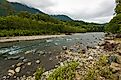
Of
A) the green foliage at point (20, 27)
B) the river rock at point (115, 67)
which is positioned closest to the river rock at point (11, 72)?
the river rock at point (115, 67)

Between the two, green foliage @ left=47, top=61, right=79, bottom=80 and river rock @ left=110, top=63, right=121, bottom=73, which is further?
river rock @ left=110, top=63, right=121, bottom=73

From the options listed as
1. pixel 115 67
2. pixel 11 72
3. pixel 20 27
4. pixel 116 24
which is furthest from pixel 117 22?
pixel 20 27

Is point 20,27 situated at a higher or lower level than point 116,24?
lower

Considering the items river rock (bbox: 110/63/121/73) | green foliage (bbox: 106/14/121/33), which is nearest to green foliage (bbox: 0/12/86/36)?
green foliage (bbox: 106/14/121/33)

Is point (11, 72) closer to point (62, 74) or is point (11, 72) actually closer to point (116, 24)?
point (62, 74)

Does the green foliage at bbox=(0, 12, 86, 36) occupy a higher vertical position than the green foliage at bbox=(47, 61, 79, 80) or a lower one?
lower

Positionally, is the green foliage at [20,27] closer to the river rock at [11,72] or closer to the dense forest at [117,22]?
the dense forest at [117,22]

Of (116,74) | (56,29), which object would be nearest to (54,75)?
(116,74)

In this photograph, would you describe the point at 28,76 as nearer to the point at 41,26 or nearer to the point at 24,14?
the point at 41,26

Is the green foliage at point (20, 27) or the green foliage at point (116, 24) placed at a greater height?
the green foliage at point (116, 24)

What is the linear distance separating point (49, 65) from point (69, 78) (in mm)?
13821

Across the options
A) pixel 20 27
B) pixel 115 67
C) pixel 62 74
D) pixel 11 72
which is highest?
pixel 62 74

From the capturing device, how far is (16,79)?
22953 mm

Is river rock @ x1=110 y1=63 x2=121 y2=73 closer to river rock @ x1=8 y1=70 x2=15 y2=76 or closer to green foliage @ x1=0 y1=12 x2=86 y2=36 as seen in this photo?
river rock @ x1=8 y1=70 x2=15 y2=76
